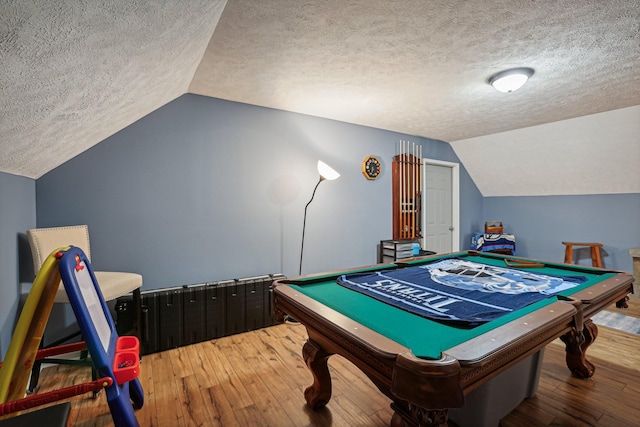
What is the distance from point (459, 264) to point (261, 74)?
2.27 meters

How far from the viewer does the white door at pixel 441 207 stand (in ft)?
A: 15.5

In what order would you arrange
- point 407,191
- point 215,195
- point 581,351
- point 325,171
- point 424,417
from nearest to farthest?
point 424,417, point 581,351, point 215,195, point 325,171, point 407,191

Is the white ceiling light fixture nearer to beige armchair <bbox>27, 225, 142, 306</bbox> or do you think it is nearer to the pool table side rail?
the pool table side rail

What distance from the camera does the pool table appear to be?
0.84 m

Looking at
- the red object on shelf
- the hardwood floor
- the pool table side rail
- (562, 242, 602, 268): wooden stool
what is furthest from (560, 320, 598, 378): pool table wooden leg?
(562, 242, 602, 268): wooden stool

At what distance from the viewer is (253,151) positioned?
Result: 10.3 ft

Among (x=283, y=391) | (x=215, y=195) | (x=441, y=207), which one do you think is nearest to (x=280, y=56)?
(x=215, y=195)

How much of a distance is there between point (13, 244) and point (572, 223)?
678 cm

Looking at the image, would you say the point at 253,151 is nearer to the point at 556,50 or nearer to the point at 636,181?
A: the point at 556,50

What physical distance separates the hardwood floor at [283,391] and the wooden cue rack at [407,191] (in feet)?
7.31

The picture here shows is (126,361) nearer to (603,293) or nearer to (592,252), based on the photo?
(603,293)

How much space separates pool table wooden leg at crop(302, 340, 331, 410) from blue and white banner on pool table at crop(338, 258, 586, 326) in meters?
0.41

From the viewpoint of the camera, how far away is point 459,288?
1.63 metres

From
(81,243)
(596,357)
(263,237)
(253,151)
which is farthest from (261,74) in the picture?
(596,357)
